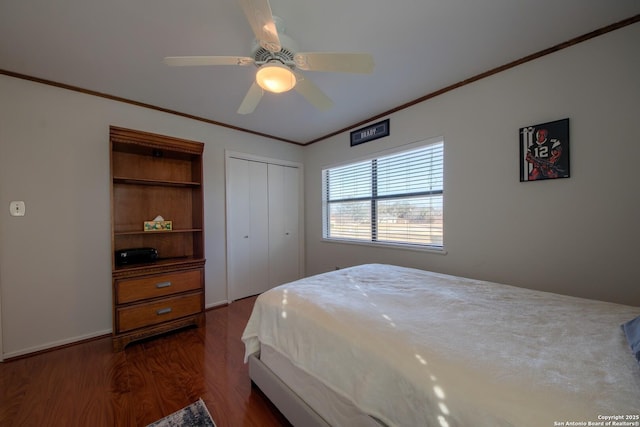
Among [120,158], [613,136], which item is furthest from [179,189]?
[613,136]

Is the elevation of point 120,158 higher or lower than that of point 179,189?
higher

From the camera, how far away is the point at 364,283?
73.2 inches

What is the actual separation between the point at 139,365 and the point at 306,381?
5.33 ft

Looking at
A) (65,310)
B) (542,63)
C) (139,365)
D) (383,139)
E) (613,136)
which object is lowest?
(139,365)

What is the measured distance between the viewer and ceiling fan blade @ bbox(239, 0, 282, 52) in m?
1.06

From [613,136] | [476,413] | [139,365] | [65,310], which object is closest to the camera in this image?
[476,413]

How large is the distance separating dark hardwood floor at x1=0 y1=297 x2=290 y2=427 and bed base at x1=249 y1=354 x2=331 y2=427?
12 cm

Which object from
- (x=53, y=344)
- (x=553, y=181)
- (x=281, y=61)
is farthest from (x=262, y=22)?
(x=53, y=344)

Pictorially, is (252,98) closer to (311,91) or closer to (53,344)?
(311,91)

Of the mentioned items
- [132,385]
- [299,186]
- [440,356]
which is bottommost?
[132,385]

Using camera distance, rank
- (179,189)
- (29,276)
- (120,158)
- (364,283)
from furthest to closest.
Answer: (179,189) → (120,158) → (29,276) → (364,283)

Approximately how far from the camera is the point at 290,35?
1695mm

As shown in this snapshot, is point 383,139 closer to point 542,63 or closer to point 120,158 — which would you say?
→ point 542,63

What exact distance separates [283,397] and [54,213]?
267 cm
